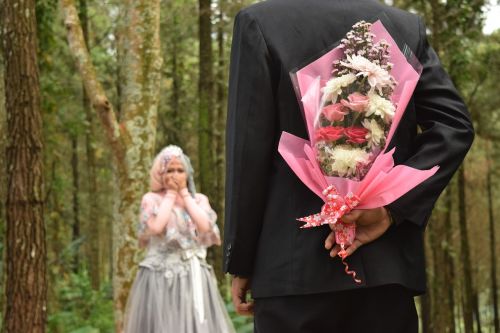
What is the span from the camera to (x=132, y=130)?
36.2 ft

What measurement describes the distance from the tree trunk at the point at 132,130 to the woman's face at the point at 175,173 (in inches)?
62.7

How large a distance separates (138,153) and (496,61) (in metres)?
7.13

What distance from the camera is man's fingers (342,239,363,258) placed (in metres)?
2.83

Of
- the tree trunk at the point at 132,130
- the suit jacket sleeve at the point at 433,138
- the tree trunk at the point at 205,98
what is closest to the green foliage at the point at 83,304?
the tree trunk at the point at 205,98

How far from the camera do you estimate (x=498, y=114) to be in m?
21.0

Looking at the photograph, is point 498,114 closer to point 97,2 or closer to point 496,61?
point 496,61

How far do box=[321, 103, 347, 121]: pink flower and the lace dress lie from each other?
21.4 feet

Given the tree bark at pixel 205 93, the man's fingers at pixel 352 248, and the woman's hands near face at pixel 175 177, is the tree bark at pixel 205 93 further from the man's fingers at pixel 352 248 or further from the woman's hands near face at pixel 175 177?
the man's fingers at pixel 352 248

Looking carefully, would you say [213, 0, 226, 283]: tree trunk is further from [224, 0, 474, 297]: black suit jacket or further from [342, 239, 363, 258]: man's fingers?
[342, 239, 363, 258]: man's fingers

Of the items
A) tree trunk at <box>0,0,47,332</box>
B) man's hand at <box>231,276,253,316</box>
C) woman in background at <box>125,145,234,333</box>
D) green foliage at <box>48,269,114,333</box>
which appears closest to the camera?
man's hand at <box>231,276,253,316</box>

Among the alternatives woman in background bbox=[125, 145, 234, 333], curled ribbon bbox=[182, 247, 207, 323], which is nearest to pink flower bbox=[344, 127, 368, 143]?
woman in background bbox=[125, 145, 234, 333]

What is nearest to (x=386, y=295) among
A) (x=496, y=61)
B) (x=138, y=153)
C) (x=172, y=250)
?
(x=172, y=250)

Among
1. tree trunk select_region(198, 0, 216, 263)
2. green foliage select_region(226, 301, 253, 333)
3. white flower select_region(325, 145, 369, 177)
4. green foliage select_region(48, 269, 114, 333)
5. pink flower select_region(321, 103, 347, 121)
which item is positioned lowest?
green foliage select_region(48, 269, 114, 333)

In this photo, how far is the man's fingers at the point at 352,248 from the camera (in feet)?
9.27
